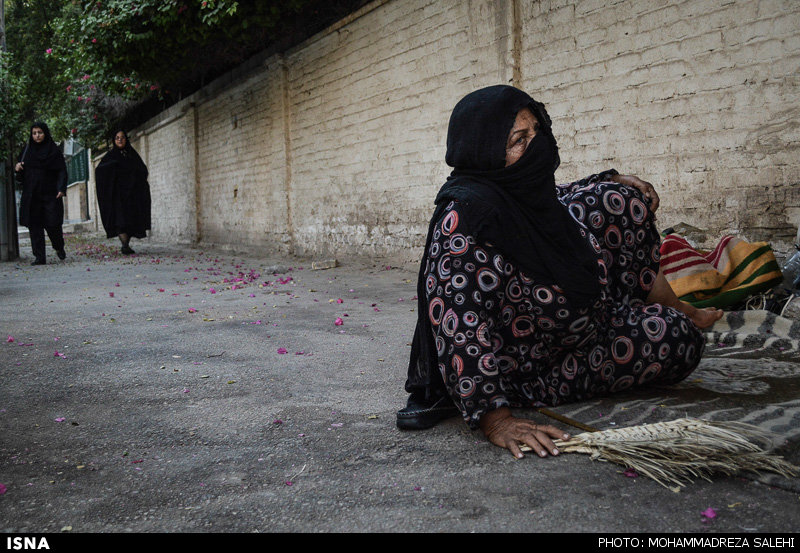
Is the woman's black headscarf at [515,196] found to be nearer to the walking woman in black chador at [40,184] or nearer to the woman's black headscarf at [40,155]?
the walking woman in black chador at [40,184]

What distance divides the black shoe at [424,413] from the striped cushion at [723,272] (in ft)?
8.00

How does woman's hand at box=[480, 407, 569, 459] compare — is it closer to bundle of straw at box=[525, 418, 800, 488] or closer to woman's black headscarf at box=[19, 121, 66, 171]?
bundle of straw at box=[525, 418, 800, 488]

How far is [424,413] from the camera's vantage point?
7.54 ft

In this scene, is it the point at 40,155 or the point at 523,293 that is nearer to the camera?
the point at 523,293

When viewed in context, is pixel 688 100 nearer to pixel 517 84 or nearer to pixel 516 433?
pixel 517 84

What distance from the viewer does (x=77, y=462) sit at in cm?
210

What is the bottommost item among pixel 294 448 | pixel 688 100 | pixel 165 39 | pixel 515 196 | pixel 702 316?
pixel 294 448

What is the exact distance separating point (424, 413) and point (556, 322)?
22.4 inches

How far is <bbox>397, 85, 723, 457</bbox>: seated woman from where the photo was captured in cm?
206

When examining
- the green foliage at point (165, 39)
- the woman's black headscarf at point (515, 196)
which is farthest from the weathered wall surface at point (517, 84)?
the woman's black headscarf at point (515, 196)

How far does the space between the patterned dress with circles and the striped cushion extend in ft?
5.81

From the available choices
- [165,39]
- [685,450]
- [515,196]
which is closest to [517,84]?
[515,196]

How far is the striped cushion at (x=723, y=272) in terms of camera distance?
13.2ft

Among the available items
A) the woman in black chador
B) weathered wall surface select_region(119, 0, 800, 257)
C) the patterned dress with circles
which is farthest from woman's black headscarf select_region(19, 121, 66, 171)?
the patterned dress with circles
